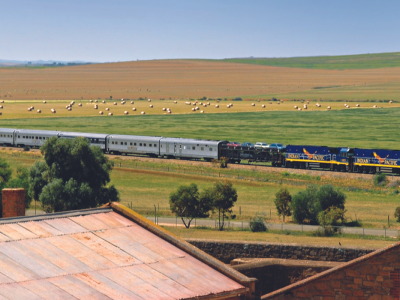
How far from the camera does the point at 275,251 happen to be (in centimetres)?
2322

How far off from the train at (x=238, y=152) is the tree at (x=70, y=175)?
2927cm

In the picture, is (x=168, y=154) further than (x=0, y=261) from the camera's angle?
Yes

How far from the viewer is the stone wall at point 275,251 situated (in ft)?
75.2

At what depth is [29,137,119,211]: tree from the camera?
4606 cm

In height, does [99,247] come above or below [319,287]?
above

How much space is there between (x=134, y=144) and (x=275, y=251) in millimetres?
63593

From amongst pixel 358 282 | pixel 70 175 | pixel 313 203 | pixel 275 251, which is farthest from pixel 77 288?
pixel 70 175

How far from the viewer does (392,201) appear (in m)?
55.9

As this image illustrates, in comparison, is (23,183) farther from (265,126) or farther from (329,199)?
(265,126)

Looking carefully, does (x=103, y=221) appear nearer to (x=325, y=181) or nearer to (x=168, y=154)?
(x=325, y=181)

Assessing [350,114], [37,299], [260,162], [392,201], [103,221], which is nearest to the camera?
[37,299]

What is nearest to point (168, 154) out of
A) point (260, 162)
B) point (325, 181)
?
point (260, 162)

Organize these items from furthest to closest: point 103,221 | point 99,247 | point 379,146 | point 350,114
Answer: point 350,114
point 379,146
point 103,221
point 99,247

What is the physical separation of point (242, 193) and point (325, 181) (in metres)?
10.6
